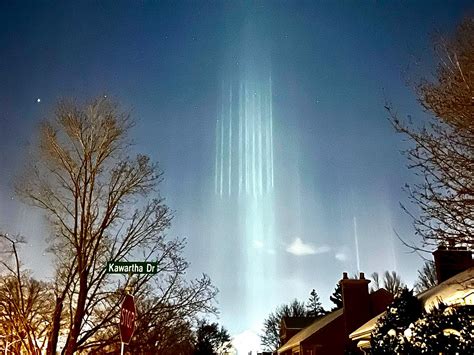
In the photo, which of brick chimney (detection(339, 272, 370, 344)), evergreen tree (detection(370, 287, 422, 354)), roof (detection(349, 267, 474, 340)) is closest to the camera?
roof (detection(349, 267, 474, 340))

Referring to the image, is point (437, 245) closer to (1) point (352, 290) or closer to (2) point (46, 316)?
(2) point (46, 316)

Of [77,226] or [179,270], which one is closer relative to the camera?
[77,226]

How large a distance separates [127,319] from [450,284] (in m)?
5.83

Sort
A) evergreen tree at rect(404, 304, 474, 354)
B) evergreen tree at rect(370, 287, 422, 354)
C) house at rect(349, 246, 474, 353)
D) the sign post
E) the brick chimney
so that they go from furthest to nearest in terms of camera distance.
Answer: the brick chimney < evergreen tree at rect(370, 287, 422, 354) < house at rect(349, 246, 474, 353) < evergreen tree at rect(404, 304, 474, 354) < the sign post

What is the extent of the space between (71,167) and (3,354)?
18.7 feet

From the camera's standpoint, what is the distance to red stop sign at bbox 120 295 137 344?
7516mm

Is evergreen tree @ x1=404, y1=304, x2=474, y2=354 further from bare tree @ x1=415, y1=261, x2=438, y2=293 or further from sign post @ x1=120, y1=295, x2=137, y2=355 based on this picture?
bare tree @ x1=415, y1=261, x2=438, y2=293

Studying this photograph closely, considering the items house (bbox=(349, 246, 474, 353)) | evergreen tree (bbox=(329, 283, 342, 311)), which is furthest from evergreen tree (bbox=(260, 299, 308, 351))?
house (bbox=(349, 246, 474, 353))

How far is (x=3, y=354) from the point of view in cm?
A: 1466

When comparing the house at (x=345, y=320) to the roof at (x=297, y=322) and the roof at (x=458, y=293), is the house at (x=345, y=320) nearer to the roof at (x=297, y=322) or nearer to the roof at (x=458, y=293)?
the roof at (x=297, y=322)

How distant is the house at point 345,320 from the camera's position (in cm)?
3066

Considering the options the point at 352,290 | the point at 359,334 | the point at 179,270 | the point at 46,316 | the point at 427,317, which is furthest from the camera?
the point at 352,290

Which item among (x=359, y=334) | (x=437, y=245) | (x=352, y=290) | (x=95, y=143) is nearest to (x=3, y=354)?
(x=95, y=143)

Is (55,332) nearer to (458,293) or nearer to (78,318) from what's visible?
(78,318)
